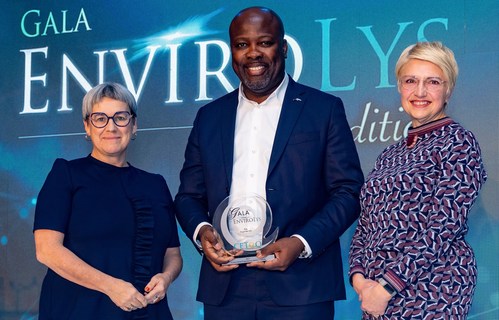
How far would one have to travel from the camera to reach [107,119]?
2855 mm

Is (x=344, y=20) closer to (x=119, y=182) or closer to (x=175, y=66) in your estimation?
(x=175, y=66)

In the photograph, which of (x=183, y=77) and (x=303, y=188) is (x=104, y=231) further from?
(x=183, y=77)

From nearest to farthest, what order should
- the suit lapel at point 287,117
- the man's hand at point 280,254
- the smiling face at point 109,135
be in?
1. the man's hand at point 280,254
2. the suit lapel at point 287,117
3. the smiling face at point 109,135

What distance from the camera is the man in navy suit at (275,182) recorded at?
103 inches

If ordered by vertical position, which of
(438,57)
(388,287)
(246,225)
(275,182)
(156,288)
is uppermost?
(438,57)

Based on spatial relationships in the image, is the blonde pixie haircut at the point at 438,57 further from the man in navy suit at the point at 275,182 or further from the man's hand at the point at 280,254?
the man's hand at the point at 280,254

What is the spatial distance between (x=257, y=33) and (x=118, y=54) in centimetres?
206

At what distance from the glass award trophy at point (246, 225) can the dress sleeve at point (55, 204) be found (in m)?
0.55

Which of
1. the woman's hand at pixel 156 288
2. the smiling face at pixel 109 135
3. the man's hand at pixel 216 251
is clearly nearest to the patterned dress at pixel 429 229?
the man's hand at pixel 216 251

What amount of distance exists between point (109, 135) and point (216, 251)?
2.08 ft

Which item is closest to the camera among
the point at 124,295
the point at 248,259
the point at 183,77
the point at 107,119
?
the point at 248,259

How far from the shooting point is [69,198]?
8.98 ft

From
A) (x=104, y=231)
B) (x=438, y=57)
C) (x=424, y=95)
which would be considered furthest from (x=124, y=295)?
(x=438, y=57)

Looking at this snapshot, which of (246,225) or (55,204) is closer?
(246,225)
